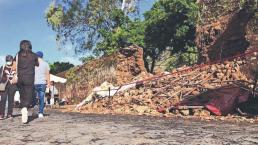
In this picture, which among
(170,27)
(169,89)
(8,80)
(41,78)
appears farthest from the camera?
(170,27)

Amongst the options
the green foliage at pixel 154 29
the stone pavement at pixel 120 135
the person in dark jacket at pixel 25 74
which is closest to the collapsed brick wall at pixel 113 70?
the green foliage at pixel 154 29

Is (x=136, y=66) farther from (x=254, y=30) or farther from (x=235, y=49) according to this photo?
(x=254, y=30)

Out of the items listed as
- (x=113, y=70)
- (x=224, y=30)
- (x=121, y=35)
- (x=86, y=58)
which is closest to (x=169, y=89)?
(x=224, y=30)

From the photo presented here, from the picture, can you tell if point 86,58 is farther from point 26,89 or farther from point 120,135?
point 120,135

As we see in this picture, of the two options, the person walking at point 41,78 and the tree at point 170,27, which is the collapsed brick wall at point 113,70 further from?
the person walking at point 41,78

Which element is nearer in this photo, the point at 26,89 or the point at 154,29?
the point at 26,89

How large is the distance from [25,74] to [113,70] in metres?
16.0

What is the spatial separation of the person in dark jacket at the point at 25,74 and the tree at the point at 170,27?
2106 centimetres

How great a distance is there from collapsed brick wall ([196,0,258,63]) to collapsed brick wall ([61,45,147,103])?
16.4ft

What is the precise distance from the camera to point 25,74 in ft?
36.2

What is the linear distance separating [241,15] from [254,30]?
3.48ft

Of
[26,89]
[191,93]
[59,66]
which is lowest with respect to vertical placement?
[26,89]

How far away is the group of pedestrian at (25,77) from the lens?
11.0 m

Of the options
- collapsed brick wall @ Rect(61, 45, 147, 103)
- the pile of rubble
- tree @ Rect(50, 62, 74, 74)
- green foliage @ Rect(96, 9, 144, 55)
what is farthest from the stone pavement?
tree @ Rect(50, 62, 74, 74)
